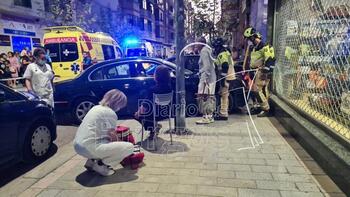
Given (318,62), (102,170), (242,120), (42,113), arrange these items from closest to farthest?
(102,170) < (318,62) < (42,113) < (242,120)

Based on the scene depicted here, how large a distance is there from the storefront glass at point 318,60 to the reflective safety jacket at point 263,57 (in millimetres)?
277

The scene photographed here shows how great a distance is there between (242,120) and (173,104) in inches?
79.2

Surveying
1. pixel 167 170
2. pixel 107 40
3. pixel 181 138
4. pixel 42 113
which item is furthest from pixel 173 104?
pixel 107 40

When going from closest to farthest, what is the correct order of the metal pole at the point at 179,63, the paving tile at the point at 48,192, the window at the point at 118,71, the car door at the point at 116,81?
1. the paving tile at the point at 48,192
2. the metal pole at the point at 179,63
3. the car door at the point at 116,81
4. the window at the point at 118,71

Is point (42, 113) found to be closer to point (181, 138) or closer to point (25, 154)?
point (25, 154)

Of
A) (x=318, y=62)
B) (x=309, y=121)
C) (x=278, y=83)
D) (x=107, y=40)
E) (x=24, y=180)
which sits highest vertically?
(x=107, y=40)

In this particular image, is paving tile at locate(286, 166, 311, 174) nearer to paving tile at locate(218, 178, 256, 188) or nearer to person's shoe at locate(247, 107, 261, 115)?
paving tile at locate(218, 178, 256, 188)

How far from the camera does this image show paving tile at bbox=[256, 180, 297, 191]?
3588 millimetres

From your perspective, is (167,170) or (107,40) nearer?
(167,170)

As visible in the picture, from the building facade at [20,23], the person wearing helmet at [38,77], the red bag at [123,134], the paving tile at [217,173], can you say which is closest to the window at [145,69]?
the person wearing helmet at [38,77]

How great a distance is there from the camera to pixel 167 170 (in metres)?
4.20

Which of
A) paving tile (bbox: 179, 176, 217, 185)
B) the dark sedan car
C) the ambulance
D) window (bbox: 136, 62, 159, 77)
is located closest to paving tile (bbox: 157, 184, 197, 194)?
paving tile (bbox: 179, 176, 217, 185)

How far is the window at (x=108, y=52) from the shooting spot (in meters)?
14.0

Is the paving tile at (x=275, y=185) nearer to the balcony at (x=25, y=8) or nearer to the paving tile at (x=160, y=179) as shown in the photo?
the paving tile at (x=160, y=179)
